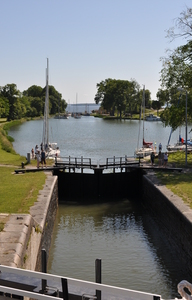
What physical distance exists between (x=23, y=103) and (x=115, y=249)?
128456 millimetres

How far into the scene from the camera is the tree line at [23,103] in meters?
118

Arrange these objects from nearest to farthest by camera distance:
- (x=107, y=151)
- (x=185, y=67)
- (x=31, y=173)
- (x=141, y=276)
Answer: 1. (x=141, y=276)
2. (x=31, y=173)
3. (x=185, y=67)
4. (x=107, y=151)

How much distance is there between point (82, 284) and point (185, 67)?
30712mm

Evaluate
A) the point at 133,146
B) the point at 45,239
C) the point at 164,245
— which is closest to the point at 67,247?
the point at 45,239

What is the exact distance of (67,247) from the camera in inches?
826

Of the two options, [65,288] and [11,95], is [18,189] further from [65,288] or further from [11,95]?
[11,95]

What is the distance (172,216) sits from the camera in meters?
21.5

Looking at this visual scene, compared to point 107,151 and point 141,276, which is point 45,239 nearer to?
point 141,276

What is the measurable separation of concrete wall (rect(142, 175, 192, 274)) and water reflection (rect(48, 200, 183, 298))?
44 centimetres

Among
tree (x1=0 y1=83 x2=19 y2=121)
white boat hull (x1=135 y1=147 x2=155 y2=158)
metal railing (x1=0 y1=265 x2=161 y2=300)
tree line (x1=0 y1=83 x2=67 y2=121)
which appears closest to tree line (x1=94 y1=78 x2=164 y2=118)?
tree line (x1=0 y1=83 x2=67 y2=121)

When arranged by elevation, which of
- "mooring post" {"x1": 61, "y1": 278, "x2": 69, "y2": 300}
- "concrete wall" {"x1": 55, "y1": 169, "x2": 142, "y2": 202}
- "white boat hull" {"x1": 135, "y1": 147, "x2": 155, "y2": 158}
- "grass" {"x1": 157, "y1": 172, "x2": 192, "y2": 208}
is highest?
"mooring post" {"x1": 61, "y1": 278, "x2": 69, "y2": 300}

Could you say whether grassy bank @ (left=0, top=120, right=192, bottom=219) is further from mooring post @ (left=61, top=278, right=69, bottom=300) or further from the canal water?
mooring post @ (left=61, top=278, right=69, bottom=300)

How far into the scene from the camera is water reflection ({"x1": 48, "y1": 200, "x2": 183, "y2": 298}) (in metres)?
17.4

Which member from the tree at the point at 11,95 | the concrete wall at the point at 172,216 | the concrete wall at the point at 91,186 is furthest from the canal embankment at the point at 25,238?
the tree at the point at 11,95
